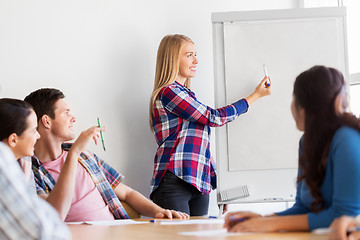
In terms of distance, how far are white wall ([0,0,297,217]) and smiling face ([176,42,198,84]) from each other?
0.34 meters

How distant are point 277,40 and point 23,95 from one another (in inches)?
60.8

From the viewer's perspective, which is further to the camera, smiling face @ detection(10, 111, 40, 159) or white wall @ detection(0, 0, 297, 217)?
white wall @ detection(0, 0, 297, 217)

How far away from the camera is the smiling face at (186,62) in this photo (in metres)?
2.97

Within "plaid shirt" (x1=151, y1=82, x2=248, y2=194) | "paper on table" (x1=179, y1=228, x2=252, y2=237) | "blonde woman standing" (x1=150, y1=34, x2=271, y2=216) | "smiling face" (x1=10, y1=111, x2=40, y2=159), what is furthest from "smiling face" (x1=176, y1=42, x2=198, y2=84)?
"paper on table" (x1=179, y1=228, x2=252, y2=237)

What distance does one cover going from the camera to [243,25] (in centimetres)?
308

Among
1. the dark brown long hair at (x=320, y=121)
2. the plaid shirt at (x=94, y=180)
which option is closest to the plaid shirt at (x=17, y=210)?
the dark brown long hair at (x=320, y=121)

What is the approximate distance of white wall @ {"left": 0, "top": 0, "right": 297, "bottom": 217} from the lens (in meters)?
2.97

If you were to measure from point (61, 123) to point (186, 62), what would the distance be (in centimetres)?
87

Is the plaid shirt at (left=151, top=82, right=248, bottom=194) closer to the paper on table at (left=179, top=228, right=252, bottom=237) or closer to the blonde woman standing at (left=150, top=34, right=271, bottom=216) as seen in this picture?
the blonde woman standing at (left=150, top=34, right=271, bottom=216)

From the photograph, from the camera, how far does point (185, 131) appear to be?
285 centimetres

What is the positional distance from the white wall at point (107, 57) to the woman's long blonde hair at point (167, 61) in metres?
0.25

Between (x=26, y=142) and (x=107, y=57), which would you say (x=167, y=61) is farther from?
(x=26, y=142)

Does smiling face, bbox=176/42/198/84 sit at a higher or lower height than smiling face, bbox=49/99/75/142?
higher

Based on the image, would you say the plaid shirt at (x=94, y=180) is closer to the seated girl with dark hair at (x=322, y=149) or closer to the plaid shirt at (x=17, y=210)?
the seated girl with dark hair at (x=322, y=149)
